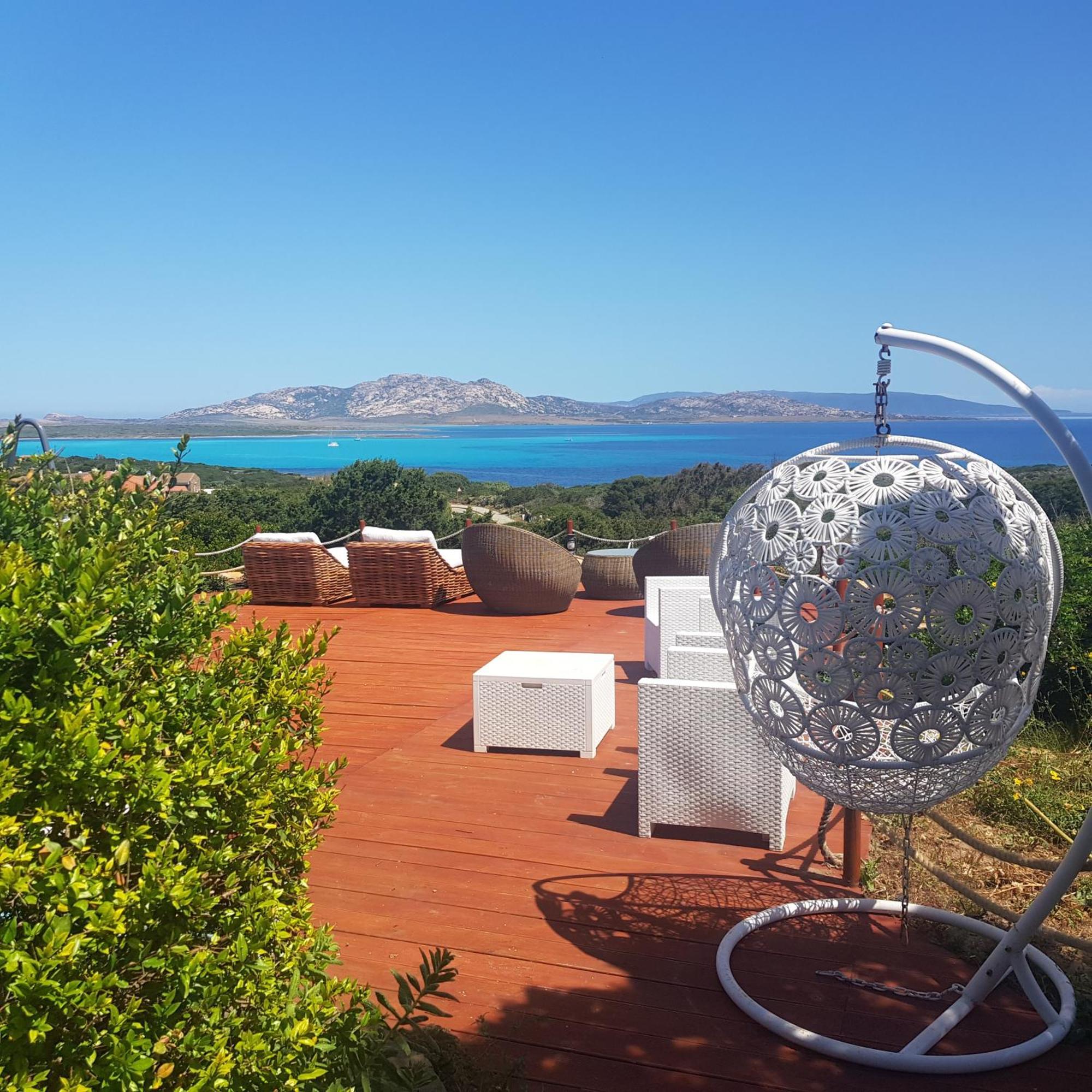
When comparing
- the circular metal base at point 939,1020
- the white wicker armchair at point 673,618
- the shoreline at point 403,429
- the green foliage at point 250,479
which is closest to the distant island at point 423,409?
the shoreline at point 403,429

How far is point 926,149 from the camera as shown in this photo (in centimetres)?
4859

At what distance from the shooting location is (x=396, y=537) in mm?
8719

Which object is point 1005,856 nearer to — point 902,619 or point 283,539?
point 902,619

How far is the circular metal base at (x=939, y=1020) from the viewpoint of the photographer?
2119 mm

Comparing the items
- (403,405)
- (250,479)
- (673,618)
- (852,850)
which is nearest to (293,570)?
(673,618)

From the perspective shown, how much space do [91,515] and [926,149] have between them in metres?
56.1

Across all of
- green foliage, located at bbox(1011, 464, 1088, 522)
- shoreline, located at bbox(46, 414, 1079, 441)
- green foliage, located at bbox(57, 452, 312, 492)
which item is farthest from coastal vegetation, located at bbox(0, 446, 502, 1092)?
shoreline, located at bbox(46, 414, 1079, 441)

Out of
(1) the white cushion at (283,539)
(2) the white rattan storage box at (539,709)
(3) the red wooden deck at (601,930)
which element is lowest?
(3) the red wooden deck at (601,930)

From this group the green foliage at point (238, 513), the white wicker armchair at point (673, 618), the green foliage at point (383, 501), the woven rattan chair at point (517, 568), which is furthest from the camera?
the green foliage at point (383, 501)

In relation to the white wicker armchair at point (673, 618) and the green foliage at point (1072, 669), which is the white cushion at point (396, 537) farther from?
the green foliage at point (1072, 669)

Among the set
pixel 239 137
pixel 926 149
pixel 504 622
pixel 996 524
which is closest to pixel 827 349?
pixel 926 149

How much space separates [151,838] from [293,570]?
7762 millimetres

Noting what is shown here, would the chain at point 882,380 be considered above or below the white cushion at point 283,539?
above

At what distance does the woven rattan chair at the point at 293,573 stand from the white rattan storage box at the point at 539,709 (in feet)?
15.2
